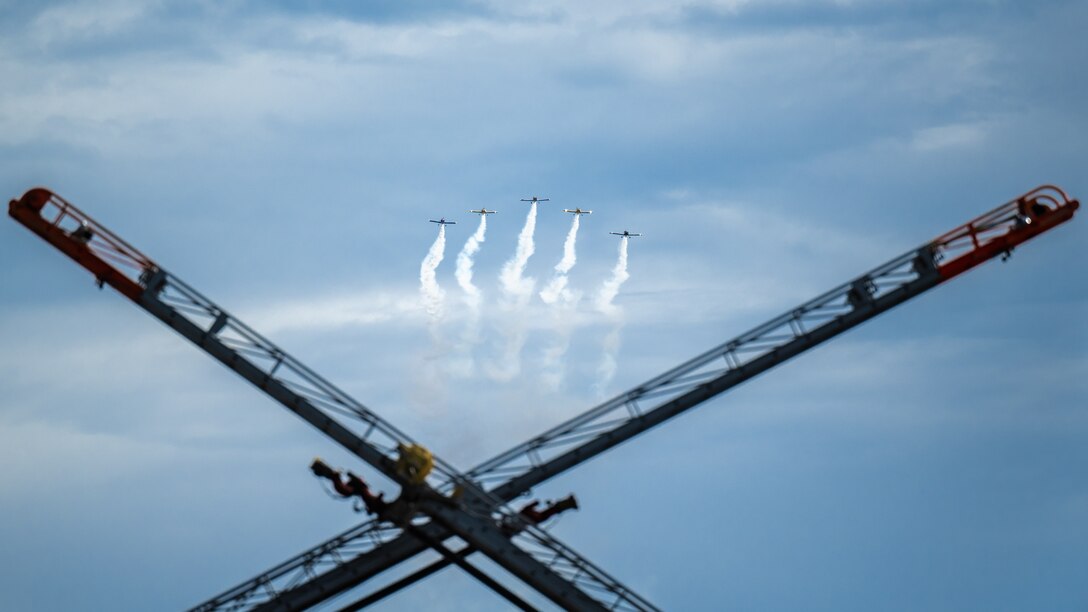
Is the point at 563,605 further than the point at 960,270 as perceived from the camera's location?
No

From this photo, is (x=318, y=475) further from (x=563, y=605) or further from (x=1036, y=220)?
(x=1036, y=220)

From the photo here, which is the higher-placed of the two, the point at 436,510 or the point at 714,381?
the point at 714,381

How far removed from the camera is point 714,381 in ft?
247

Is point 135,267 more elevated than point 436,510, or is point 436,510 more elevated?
point 135,267

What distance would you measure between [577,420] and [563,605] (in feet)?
24.7

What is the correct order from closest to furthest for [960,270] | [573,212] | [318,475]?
[318,475] → [960,270] → [573,212]

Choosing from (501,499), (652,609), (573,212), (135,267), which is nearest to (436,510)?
(501,499)

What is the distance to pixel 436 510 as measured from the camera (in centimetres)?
7169

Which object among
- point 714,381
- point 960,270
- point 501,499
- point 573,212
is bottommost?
point 501,499

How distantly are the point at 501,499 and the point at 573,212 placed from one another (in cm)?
9562

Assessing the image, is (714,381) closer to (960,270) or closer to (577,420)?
(577,420)

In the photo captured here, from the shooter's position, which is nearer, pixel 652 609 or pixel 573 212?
pixel 652 609

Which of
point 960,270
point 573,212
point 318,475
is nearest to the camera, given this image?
point 318,475

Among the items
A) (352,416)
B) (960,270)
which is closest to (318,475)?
(352,416)
